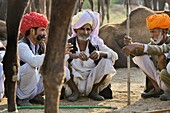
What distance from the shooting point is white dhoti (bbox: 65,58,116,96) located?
5.84 metres

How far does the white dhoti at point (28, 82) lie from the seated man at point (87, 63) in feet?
1.32

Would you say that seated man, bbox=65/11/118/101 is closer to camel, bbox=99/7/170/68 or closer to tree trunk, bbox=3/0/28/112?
tree trunk, bbox=3/0/28/112

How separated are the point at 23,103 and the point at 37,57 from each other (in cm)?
54

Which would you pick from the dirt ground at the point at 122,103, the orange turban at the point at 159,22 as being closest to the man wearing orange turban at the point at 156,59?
the orange turban at the point at 159,22

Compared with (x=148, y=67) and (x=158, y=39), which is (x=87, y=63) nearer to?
(x=148, y=67)

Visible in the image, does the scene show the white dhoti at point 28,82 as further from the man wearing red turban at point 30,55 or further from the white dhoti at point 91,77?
the white dhoti at point 91,77

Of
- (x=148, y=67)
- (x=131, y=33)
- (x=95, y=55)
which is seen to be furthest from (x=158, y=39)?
(x=131, y=33)

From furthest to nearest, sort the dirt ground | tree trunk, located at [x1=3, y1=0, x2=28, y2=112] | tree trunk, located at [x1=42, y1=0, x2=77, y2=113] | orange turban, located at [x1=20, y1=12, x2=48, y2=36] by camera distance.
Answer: orange turban, located at [x1=20, y1=12, x2=48, y2=36], the dirt ground, tree trunk, located at [x1=3, y1=0, x2=28, y2=112], tree trunk, located at [x1=42, y1=0, x2=77, y2=113]

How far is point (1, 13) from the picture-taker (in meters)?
11.9

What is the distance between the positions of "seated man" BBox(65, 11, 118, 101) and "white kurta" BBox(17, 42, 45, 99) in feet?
1.32

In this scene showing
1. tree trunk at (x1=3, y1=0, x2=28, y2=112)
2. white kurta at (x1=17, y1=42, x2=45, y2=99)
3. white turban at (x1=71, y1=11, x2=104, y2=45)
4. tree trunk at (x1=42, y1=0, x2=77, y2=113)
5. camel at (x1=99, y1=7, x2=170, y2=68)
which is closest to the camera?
tree trunk at (x1=42, y1=0, x2=77, y2=113)

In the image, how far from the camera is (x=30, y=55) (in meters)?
5.49

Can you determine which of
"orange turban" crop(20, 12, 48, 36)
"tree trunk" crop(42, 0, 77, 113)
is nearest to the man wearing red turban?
"orange turban" crop(20, 12, 48, 36)

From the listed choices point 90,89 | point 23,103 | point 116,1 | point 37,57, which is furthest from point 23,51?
point 116,1
